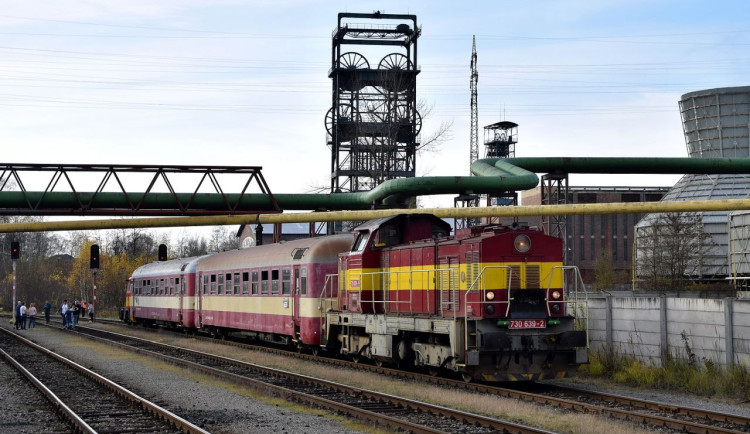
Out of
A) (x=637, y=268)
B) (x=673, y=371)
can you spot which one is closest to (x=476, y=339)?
(x=673, y=371)

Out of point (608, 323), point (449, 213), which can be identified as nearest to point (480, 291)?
point (449, 213)

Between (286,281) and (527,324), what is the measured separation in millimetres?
11391

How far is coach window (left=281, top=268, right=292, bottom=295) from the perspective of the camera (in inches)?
1016

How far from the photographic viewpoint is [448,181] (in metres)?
26.8

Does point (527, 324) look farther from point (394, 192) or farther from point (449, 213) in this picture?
point (394, 192)

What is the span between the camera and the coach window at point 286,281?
84.6 feet

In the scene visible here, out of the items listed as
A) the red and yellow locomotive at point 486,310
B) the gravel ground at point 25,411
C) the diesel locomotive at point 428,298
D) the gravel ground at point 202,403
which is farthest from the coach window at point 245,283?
the red and yellow locomotive at point 486,310

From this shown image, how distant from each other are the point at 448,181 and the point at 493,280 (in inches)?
409

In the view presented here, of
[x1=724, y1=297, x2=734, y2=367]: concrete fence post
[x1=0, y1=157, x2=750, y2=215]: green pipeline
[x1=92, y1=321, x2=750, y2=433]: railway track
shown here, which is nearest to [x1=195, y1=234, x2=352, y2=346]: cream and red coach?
[x1=0, y1=157, x2=750, y2=215]: green pipeline

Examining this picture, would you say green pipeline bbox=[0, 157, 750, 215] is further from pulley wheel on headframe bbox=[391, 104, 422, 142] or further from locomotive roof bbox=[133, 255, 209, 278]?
pulley wheel on headframe bbox=[391, 104, 422, 142]

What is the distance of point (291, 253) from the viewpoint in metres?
25.8

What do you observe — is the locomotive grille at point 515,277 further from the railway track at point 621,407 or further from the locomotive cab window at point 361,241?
the locomotive cab window at point 361,241

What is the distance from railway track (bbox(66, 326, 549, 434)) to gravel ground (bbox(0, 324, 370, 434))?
0.35 m

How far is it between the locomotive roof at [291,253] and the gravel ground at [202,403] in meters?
5.01
